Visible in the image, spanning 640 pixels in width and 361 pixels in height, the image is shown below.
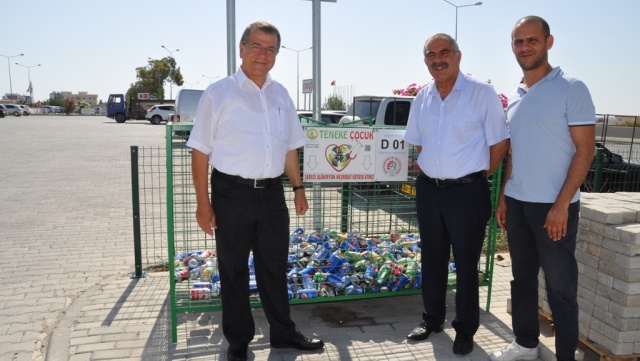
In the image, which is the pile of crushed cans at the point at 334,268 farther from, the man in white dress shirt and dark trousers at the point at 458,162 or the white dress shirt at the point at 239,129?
the white dress shirt at the point at 239,129

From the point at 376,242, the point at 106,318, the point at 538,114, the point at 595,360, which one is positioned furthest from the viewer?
the point at 376,242

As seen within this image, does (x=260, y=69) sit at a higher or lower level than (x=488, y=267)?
higher

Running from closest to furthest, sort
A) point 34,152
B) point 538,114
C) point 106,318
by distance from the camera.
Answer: point 538,114
point 106,318
point 34,152

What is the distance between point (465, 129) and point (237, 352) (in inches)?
81.5

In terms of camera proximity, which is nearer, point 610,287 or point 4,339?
point 610,287

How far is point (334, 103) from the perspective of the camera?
134 ft

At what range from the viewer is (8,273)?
16.1 ft

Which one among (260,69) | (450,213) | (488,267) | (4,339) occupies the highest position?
(260,69)

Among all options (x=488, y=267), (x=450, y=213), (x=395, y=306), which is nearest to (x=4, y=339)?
(x=395, y=306)

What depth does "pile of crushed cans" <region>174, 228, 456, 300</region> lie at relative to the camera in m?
3.93

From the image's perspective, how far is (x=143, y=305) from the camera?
4211mm

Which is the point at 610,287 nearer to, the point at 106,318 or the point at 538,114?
the point at 538,114

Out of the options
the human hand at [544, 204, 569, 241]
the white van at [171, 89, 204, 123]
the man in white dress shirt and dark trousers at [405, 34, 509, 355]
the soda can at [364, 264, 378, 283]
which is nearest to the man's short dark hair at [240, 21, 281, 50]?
the man in white dress shirt and dark trousers at [405, 34, 509, 355]

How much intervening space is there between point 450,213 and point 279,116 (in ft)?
4.22
